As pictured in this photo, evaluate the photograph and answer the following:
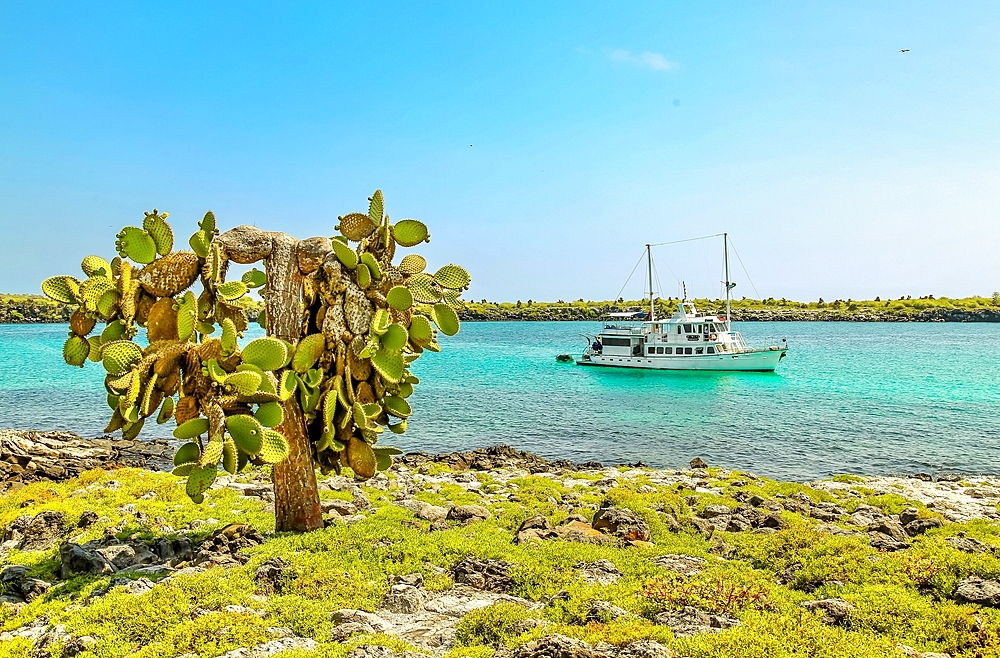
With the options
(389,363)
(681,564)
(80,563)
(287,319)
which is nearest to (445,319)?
(389,363)

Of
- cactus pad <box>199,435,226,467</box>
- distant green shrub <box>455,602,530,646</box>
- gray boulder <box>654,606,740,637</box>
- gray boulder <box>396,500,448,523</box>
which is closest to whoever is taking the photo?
distant green shrub <box>455,602,530,646</box>

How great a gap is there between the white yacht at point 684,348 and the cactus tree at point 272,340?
40.7 m

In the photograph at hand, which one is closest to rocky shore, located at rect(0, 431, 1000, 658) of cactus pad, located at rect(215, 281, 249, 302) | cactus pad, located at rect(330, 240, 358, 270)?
cactus pad, located at rect(215, 281, 249, 302)

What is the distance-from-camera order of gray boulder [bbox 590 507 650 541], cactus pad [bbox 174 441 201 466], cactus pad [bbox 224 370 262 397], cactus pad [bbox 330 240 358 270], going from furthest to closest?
gray boulder [bbox 590 507 650 541] → cactus pad [bbox 330 240 358 270] → cactus pad [bbox 174 441 201 466] → cactus pad [bbox 224 370 262 397]

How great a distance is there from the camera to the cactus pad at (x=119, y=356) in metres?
7.70

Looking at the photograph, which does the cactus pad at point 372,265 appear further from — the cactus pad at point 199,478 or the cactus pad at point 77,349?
the cactus pad at point 77,349

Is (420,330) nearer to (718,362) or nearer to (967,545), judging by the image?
(967,545)

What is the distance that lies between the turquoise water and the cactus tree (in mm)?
12870

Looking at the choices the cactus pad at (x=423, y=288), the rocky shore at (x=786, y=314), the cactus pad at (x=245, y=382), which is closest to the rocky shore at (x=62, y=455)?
the cactus pad at (x=245, y=382)

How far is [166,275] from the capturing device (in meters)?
8.20

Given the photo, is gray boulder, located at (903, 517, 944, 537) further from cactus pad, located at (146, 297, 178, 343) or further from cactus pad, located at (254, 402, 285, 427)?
cactus pad, located at (146, 297, 178, 343)

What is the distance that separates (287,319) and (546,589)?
195 inches

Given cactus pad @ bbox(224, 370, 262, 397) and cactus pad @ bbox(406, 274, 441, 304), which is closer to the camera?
cactus pad @ bbox(224, 370, 262, 397)

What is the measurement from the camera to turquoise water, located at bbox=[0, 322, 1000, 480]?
21.2 meters
